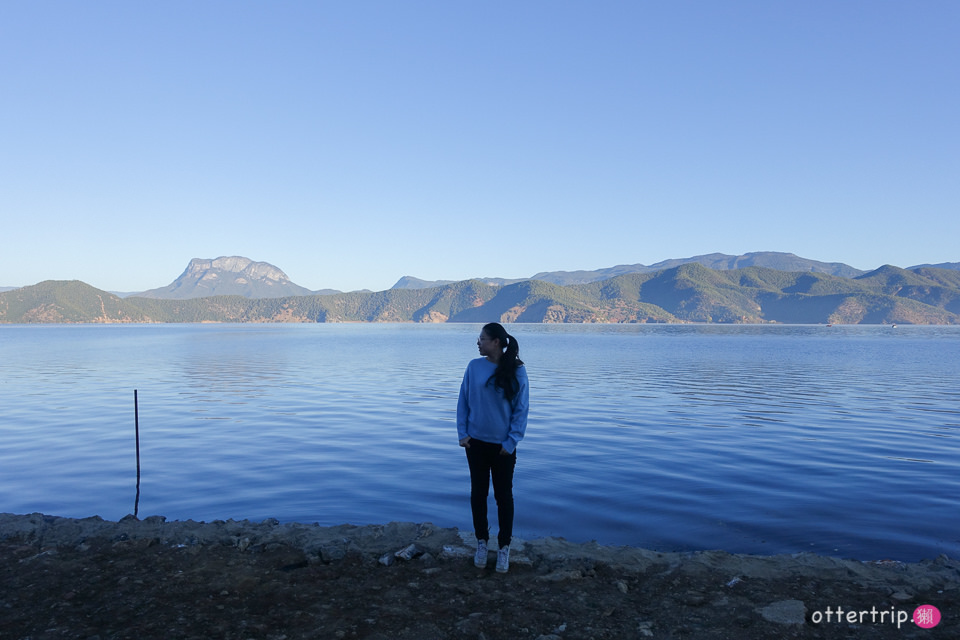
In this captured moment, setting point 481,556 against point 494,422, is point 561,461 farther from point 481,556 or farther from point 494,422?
point 494,422

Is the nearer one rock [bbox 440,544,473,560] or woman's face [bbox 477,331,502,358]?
woman's face [bbox 477,331,502,358]

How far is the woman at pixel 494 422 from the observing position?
21.3 feet

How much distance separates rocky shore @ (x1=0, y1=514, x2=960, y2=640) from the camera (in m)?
5.12

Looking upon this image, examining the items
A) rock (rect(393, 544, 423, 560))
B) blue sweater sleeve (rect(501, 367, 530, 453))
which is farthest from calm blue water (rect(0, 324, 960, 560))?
blue sweater sleeve (rect(501, 367, 530, 453))

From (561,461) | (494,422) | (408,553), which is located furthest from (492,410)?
(561,461)

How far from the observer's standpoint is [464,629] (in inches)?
201

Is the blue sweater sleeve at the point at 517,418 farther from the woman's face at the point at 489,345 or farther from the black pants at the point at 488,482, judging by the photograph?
the woman's face at the point at 489,345

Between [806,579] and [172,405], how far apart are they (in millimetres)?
24046

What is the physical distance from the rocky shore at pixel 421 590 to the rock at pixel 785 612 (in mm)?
24

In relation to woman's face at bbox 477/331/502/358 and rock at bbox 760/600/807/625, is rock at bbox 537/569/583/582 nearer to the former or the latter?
rock at bbox 760/600/807/625

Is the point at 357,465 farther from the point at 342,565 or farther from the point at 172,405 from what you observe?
the point at 172,405

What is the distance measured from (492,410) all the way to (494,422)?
0.13 meters

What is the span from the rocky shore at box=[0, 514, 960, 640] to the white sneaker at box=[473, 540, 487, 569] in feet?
0.31

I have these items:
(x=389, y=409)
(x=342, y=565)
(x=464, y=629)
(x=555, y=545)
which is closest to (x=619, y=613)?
(x=464, y=629)
